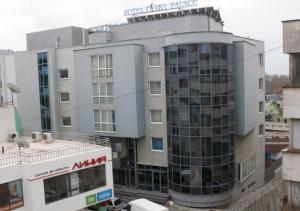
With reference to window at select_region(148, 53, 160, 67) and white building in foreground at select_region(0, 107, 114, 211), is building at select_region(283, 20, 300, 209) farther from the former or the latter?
window at select_region(148, 53, 160, 67)

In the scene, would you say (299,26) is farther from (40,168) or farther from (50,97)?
(50,97)

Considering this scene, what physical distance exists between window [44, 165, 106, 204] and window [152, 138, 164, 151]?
10.6 meters

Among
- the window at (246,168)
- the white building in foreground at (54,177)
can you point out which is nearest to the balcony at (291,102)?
the white building in foreground at (54,177)

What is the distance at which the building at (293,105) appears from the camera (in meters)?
13.5

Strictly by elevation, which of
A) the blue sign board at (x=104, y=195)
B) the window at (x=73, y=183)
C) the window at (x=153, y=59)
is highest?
the window at (x=153, y=59)

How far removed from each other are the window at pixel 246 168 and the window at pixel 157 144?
6.75 meters

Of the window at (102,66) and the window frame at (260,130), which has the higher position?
the window at (102,66)

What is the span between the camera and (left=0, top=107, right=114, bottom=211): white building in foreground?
1535 cm

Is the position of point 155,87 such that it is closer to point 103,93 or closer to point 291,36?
point 103,93

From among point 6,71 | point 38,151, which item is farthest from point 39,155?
point 6,71

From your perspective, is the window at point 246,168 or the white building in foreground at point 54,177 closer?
the white building in foreground at point 54,177

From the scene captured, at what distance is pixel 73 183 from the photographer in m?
17.3

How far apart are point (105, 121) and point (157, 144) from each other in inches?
186

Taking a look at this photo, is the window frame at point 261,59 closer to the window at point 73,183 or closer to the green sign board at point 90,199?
the window at point 73,183
